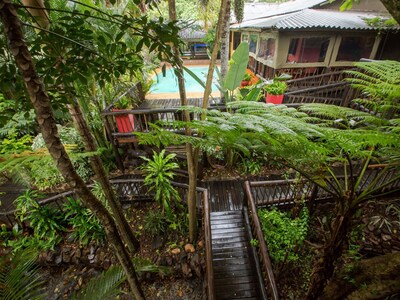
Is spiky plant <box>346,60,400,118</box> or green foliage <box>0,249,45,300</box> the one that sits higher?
spiky plant <box>346,60,400,118</box>

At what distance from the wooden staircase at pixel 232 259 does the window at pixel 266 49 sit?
703cm

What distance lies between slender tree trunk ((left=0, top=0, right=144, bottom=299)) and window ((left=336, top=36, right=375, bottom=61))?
995 centimetres

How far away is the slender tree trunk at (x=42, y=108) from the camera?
0.71m

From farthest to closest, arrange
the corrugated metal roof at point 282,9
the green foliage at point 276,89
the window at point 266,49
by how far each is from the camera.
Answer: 1. the corrugated metal roof at point 282,9
2. the window at point 266,49
3. the green foliage at point 276,89

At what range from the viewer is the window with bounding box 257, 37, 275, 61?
8.29m

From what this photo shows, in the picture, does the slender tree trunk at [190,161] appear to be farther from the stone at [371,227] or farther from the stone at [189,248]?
the stone at [371,227]

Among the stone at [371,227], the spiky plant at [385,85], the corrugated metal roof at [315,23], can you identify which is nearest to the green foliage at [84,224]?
the spiky plant at [385,85]

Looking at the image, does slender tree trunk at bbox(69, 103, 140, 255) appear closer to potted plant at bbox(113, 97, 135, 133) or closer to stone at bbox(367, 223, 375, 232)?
potted plant at bbox(113, 97, 135, 133)

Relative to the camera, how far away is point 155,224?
3.75 metres

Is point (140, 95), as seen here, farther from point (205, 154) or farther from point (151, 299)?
point (151, 299)

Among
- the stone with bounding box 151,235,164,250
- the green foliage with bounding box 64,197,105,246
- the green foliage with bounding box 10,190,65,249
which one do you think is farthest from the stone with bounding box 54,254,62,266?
the stone with bounding box 151,235,164,250

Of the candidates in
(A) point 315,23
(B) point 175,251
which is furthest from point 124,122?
(A) point 315,23

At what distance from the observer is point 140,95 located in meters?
7.86

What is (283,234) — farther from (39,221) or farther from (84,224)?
(39,221)
